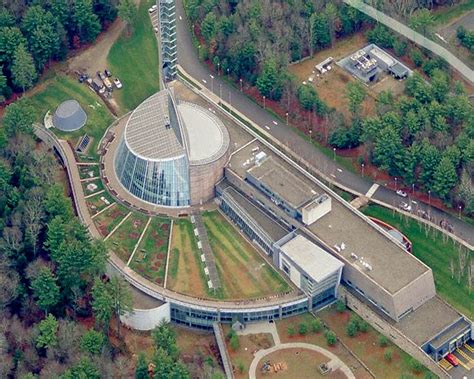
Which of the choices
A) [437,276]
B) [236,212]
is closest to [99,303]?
[236,212]

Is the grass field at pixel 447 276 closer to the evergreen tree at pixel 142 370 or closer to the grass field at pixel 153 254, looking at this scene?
the grass field at pixel 153 254

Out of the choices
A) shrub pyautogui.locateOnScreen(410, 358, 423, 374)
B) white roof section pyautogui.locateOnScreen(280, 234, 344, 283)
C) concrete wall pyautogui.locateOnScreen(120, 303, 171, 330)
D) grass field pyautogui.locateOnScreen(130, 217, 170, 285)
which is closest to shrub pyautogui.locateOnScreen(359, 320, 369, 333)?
white roof section pyautogui.locateOnScreen(280, 234, 344, 283)

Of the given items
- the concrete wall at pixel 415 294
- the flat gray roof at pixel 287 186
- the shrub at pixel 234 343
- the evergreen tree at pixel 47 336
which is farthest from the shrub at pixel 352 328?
the evergreen tree at pixel 47 336

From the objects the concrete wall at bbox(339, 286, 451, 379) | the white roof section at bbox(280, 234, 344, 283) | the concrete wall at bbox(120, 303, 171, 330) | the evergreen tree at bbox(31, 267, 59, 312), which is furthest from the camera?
the concrete wall at bbox(120, 303, 171, 330)

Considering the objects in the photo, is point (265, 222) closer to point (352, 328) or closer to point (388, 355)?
point (352, 328)

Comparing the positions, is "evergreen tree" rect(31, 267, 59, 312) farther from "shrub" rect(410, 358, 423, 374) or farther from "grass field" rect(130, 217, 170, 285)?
"shrub" rect(410, 358, 423, 374)
